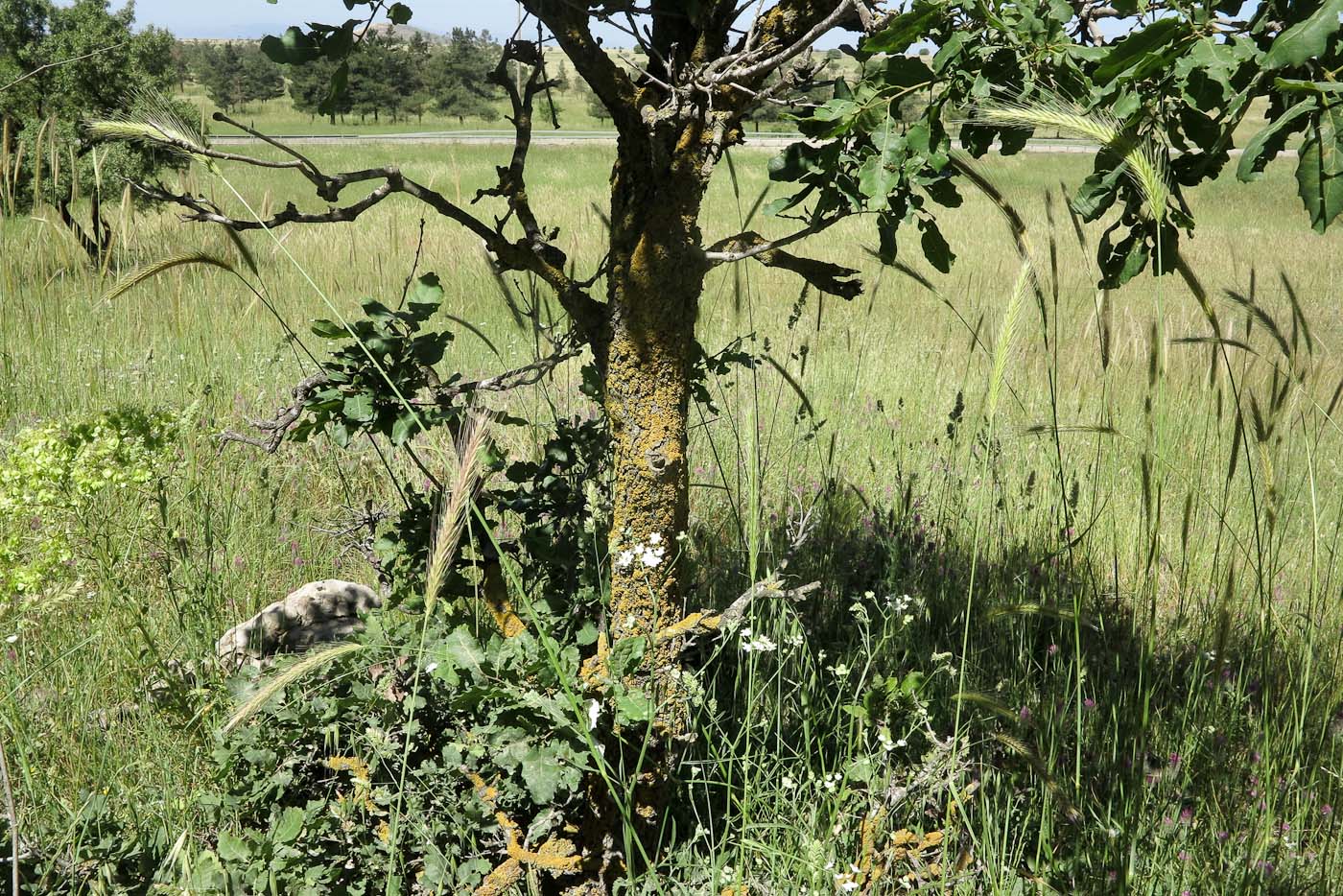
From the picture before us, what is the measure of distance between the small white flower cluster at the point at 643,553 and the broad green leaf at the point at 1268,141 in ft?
3.48

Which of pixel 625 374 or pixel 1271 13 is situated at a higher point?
pixel 1271 13

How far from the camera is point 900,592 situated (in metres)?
2.79

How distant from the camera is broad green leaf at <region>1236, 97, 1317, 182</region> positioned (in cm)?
112

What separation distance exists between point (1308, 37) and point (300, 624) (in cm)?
237

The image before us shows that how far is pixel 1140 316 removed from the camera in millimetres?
7176

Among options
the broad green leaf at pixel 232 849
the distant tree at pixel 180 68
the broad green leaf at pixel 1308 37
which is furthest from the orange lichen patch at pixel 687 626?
the distant tree at pixel 180 68

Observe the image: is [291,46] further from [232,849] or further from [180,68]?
[180,68]

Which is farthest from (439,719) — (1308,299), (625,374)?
(1308,299)

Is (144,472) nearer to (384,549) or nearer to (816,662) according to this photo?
(384,549)

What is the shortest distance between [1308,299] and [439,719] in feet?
29.1

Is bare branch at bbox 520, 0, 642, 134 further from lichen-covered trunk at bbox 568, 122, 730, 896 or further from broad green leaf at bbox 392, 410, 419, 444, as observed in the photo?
broad green leaf at bbox 392, 410, 419, 444

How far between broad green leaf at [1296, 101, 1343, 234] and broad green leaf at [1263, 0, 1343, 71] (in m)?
0.07

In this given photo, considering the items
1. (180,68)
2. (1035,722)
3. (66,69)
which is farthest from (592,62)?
(66,69)

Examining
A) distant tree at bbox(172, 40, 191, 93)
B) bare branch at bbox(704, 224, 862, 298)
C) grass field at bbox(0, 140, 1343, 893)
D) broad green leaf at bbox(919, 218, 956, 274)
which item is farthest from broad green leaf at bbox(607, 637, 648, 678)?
distant tree at bbox(172, 40, 191, 93)
